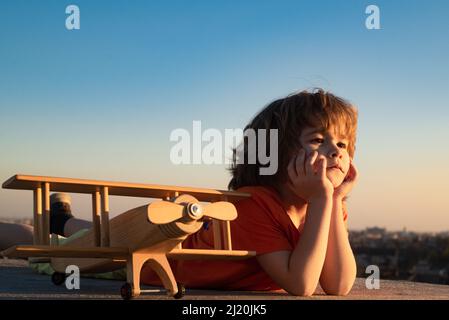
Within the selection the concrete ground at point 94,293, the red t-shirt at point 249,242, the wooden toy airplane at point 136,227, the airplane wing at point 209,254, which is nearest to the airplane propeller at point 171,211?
the wooden toy airplane at point 136,227

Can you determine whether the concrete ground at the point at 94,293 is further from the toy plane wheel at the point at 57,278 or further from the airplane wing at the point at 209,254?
the airplane wing at the point at 209,254

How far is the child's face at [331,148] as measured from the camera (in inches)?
114

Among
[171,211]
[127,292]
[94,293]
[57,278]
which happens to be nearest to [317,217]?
[171,211]

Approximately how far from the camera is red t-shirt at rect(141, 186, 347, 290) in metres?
2.84

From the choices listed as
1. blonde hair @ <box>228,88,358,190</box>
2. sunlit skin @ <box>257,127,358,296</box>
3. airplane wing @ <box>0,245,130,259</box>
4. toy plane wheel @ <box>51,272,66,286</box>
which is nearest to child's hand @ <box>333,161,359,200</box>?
sunlit skin @ <box>257,127,358,296</box>

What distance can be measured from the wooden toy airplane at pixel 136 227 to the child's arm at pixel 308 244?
0.15m

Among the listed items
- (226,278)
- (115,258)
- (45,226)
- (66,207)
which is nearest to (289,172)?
(226,278)

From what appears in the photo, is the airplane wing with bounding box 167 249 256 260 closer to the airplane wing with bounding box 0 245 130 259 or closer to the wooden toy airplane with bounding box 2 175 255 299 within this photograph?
the wooden toy airplane with bounding box 2 175 255 299

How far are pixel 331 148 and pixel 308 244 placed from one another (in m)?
0.46

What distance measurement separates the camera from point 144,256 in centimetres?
254

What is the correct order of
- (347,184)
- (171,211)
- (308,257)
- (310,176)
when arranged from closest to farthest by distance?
(171,211), (308,257), (310,176), (347,184)

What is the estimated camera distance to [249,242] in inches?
113

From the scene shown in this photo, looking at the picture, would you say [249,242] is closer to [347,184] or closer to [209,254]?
[209,254]

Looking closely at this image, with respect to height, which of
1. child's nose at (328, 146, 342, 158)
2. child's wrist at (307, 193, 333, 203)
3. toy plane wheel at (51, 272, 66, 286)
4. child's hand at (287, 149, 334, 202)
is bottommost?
toy plane wheel at (51, 272, 66, 286)
